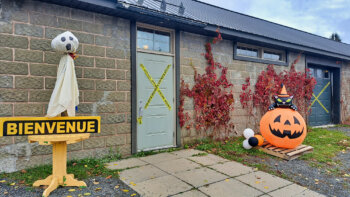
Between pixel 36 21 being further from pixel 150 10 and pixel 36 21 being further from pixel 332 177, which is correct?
pixel 332 177

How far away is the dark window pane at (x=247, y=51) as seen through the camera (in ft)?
23.1

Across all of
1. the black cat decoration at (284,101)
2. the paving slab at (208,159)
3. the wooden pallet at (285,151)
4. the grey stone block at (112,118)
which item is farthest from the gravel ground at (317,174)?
the grey stone block at (112,118)

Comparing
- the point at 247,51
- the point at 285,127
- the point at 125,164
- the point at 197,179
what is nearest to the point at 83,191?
the point at 125,164

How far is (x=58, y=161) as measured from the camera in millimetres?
3102

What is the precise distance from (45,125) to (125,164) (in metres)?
1.83

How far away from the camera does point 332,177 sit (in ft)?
12.6

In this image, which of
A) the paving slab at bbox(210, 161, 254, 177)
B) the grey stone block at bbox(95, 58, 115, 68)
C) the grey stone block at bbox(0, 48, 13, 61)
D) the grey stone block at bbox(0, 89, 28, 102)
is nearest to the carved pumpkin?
the paving slab at bbox(210, 161, 254, 177)

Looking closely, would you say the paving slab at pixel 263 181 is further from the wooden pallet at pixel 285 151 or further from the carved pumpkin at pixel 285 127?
the carved pumpkin at pixel 285 127

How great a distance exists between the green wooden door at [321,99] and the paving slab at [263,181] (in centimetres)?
658

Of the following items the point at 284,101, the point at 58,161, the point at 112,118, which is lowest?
the point at 58,161

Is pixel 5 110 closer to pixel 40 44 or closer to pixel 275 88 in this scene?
pixel 40 44

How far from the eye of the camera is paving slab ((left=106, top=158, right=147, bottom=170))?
4055 millimetres

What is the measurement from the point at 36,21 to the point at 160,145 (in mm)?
3519

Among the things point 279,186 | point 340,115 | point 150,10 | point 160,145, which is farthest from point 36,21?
point 340,115
